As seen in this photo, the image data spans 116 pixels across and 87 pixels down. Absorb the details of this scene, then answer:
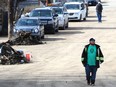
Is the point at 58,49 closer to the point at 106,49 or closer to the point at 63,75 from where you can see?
the point at 106,49

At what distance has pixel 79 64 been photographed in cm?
2277

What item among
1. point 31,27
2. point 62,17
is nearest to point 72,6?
point 62,17

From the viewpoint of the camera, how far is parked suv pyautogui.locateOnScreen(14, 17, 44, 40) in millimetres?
32562

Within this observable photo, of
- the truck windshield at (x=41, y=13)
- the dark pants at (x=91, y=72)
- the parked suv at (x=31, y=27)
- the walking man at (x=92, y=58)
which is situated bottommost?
the parked suv at (x=31, y=27)

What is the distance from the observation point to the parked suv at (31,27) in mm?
32562

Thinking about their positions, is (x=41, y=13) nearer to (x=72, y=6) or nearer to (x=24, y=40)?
(x=24, y=40)

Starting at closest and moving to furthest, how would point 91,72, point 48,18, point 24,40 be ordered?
point 91,72 → point 24,40 → point 48,18

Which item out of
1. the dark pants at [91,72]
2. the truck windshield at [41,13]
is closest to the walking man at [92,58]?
the dark pants at [91,72]

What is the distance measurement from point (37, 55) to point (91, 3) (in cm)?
5879

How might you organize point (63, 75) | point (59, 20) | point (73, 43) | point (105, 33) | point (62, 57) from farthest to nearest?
point (59, 20), point (105, 33), point (73, 43), point (62, 57), point (63, 75)

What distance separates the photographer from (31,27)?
32875 mm

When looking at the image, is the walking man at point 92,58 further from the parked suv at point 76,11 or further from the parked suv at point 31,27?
the parked suv at point 76,11

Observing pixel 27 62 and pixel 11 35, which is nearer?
pixel 27 62

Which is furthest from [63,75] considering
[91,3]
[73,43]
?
[91,3]
